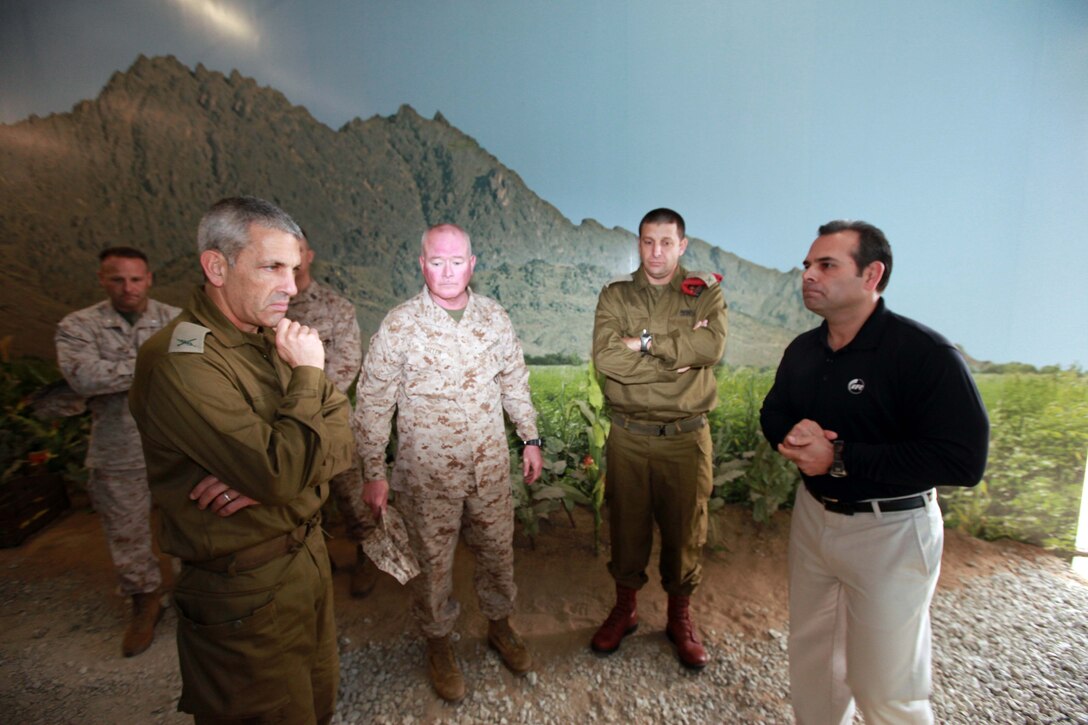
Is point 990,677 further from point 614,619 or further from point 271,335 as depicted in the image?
point 271,335

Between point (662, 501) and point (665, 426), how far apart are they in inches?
19.0

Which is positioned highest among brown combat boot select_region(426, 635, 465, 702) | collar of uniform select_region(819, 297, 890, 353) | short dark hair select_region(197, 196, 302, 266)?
short dark hair select_region(197, 196, 302, 266)

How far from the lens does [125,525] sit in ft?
10.2

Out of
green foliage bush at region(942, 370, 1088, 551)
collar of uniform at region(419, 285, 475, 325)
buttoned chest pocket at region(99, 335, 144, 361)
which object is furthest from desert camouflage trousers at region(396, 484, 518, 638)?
green foliage bush at region(942, 370, 1088, 551)

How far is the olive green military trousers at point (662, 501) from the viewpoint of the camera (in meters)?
2.79

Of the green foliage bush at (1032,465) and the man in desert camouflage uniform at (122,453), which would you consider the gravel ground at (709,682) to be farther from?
the man in desert camouflage uniform at (122,453)

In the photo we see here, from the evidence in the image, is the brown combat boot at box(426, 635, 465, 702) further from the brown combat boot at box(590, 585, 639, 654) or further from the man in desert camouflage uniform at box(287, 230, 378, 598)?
the man in desert camouflage uniform at box(287, 230, 378, 598)

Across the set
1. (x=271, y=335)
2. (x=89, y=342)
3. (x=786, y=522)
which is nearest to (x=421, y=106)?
(x=89, y=342)

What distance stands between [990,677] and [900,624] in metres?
1.82

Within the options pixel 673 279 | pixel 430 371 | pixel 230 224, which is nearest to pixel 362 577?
pixel 430 371

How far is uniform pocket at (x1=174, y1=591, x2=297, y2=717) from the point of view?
58.6 inches

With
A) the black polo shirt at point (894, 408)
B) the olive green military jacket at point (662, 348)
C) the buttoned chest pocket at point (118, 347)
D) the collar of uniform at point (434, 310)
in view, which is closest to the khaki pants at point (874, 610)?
the black polo shirt at point (894, 408)

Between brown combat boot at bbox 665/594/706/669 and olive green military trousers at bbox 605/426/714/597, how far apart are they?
0.30 feet

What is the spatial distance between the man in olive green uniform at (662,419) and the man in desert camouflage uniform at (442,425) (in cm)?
72
